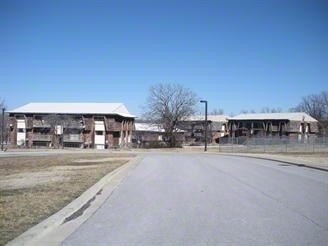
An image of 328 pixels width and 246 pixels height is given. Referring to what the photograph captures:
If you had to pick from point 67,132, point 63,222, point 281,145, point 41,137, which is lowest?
point 63,222

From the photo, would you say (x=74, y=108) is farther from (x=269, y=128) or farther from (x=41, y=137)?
(x=269, y=128)

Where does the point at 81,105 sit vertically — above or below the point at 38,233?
above

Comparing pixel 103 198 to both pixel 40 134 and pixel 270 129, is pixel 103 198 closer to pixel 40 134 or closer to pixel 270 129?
pixel 40 134

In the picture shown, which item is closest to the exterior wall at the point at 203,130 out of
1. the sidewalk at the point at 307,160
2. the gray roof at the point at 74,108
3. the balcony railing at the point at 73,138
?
the gray roof at the point at 74,108

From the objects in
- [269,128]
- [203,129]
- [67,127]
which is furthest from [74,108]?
[269,128]

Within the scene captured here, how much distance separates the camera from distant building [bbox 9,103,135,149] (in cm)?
9688

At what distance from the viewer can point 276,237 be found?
333 inches

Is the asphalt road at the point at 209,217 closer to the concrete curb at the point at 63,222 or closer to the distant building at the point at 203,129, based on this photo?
the concrete curb at the point at 63,222

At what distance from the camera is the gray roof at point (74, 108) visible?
99562 mm

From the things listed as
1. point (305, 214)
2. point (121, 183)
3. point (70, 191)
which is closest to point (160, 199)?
point (70, 191)

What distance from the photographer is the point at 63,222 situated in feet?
32.7

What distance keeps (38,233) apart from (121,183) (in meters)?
10.3

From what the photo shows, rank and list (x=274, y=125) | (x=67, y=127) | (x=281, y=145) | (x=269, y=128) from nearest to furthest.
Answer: (x=281, y=145)
(x=67, y=127)
(x=274, y=125)
(x=269, y=128)

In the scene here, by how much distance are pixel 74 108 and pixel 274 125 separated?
4539 cm
